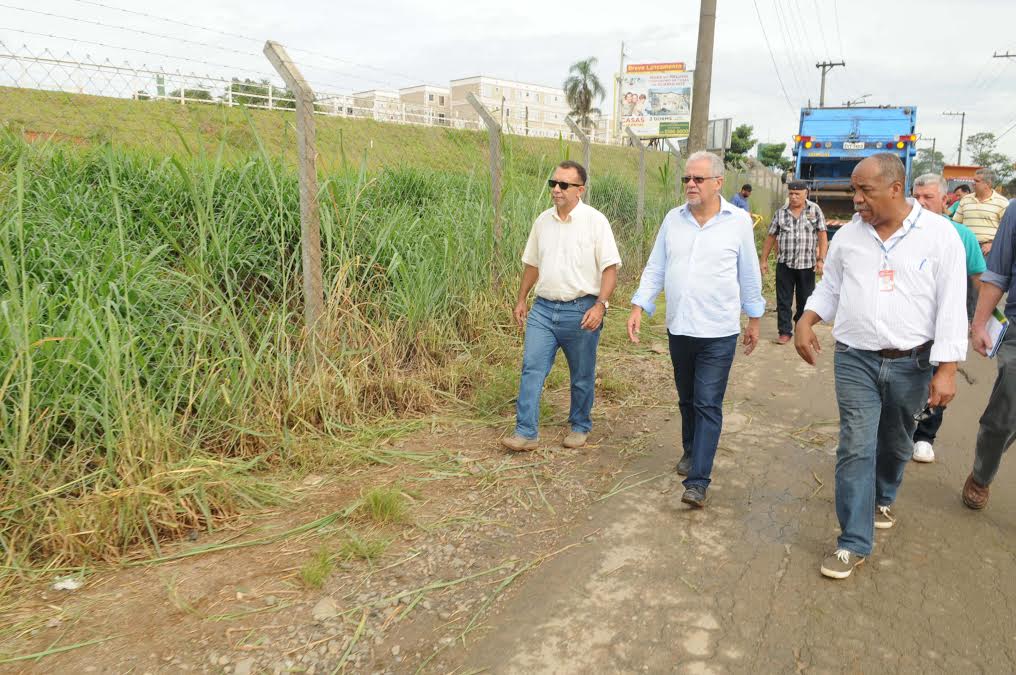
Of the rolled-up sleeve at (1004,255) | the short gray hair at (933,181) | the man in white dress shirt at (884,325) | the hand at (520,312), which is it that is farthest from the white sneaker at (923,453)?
the hand at (520,312)

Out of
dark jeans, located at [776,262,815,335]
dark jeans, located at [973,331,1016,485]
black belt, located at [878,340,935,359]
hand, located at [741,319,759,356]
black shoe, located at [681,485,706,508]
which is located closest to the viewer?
black belt, located at [878,340,935,359]

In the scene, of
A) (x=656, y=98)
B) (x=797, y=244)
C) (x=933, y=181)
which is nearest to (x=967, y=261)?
(x=933, y=181)

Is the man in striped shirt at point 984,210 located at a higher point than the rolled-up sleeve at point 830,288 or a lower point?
higher

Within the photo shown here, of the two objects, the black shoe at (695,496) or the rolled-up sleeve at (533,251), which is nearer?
the black shoe at (695,496)

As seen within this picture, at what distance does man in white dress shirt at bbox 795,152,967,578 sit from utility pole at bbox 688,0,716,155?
8.44 m

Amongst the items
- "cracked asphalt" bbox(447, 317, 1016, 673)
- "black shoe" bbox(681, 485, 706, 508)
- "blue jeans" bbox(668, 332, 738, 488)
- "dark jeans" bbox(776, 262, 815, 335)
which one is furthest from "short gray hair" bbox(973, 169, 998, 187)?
"black shoe" bbox(681, 485, 706, 508)

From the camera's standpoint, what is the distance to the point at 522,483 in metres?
4.28

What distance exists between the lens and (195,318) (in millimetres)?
4297

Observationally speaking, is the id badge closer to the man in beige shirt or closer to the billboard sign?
the man in beige shirt

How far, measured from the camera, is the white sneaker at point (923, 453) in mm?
4613

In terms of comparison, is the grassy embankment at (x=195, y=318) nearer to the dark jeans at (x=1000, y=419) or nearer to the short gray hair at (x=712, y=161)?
the short gray hair at (x=712, y=161)

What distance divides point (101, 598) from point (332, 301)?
2353mm

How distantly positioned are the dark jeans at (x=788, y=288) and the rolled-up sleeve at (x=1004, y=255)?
4321 millimetres

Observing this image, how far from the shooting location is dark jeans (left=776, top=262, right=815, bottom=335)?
8.08 meters
